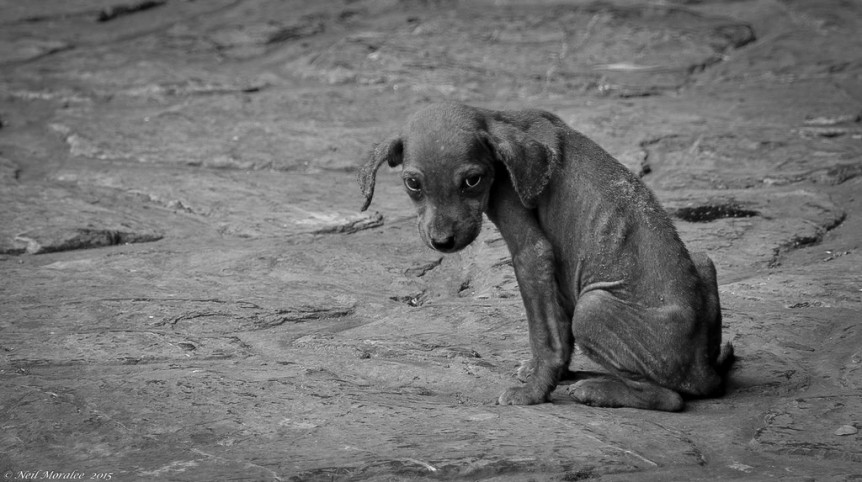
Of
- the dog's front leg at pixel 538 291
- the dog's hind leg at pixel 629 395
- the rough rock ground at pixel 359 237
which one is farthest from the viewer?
the dog's front leg at pixel 538 291

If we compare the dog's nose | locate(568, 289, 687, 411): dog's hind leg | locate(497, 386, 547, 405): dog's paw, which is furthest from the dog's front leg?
the dog's nose

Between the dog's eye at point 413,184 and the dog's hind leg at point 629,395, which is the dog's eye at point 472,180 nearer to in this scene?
the dog's eye at point 413,184

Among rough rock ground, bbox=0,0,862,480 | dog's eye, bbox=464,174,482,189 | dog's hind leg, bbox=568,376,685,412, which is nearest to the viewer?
rough rock ground, bbox=0,0,862,480

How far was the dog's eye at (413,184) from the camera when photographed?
17.6ft

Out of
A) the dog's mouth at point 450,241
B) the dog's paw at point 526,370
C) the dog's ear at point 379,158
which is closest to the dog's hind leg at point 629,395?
the dog's paw at point 526,370

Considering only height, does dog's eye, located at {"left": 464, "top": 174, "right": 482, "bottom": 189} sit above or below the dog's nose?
above

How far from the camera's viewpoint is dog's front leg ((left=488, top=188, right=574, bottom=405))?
5449 mm

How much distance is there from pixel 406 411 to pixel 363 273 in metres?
2.66

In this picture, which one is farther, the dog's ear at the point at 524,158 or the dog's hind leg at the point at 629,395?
the dog's ear at the point at 524,158

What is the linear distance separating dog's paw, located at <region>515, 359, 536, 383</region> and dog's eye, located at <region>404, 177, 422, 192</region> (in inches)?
42.3

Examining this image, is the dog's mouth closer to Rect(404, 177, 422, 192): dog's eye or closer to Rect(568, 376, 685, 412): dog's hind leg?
Rect(404, 177, 422, 192): dog's eye

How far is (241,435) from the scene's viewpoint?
4793mm

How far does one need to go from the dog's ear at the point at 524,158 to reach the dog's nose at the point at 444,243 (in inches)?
16.8

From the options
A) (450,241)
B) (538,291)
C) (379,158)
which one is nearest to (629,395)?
(538,291)
